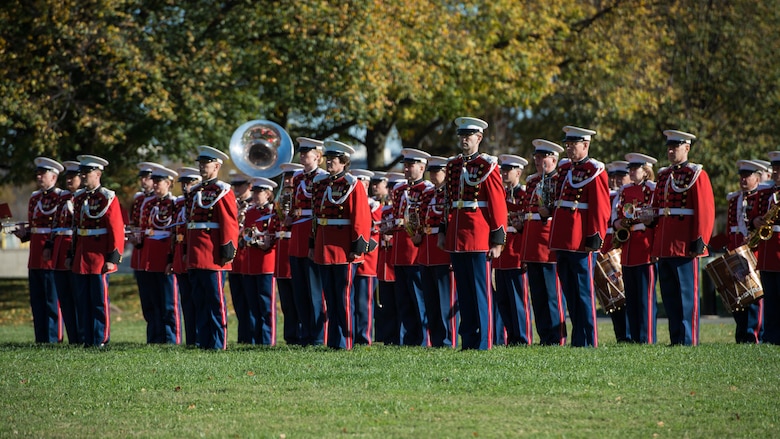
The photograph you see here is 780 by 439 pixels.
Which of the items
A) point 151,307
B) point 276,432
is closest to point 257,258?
point 151,307

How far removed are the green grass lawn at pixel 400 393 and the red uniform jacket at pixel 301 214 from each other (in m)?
1.38

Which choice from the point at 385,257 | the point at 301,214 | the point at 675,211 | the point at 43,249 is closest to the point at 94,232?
the point at 43,249

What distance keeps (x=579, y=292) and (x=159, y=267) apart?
5707 mm

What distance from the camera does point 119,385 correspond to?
31.6 ft

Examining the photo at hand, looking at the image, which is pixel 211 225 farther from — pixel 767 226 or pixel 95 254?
pixel 767 226

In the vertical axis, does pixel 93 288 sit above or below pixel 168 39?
below

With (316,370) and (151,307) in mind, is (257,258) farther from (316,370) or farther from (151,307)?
(316,370)

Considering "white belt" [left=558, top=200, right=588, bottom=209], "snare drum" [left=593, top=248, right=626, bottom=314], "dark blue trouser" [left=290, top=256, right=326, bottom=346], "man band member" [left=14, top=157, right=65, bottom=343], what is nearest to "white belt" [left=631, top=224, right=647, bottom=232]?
"snare drum" [left=593, top=248, right=626, bottom=314]

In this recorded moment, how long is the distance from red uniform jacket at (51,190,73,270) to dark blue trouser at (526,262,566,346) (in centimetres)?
552

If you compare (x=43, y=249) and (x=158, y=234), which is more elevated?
(x=158, y=234)

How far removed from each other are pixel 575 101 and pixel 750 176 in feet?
57.5

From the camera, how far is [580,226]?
459 inches

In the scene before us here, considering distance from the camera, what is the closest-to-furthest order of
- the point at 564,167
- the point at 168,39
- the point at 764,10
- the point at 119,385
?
the point at 119,385 < the point at 564,167 < the point at 168,39 < the point at 764,10

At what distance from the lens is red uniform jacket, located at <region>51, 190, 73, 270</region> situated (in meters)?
13.9
